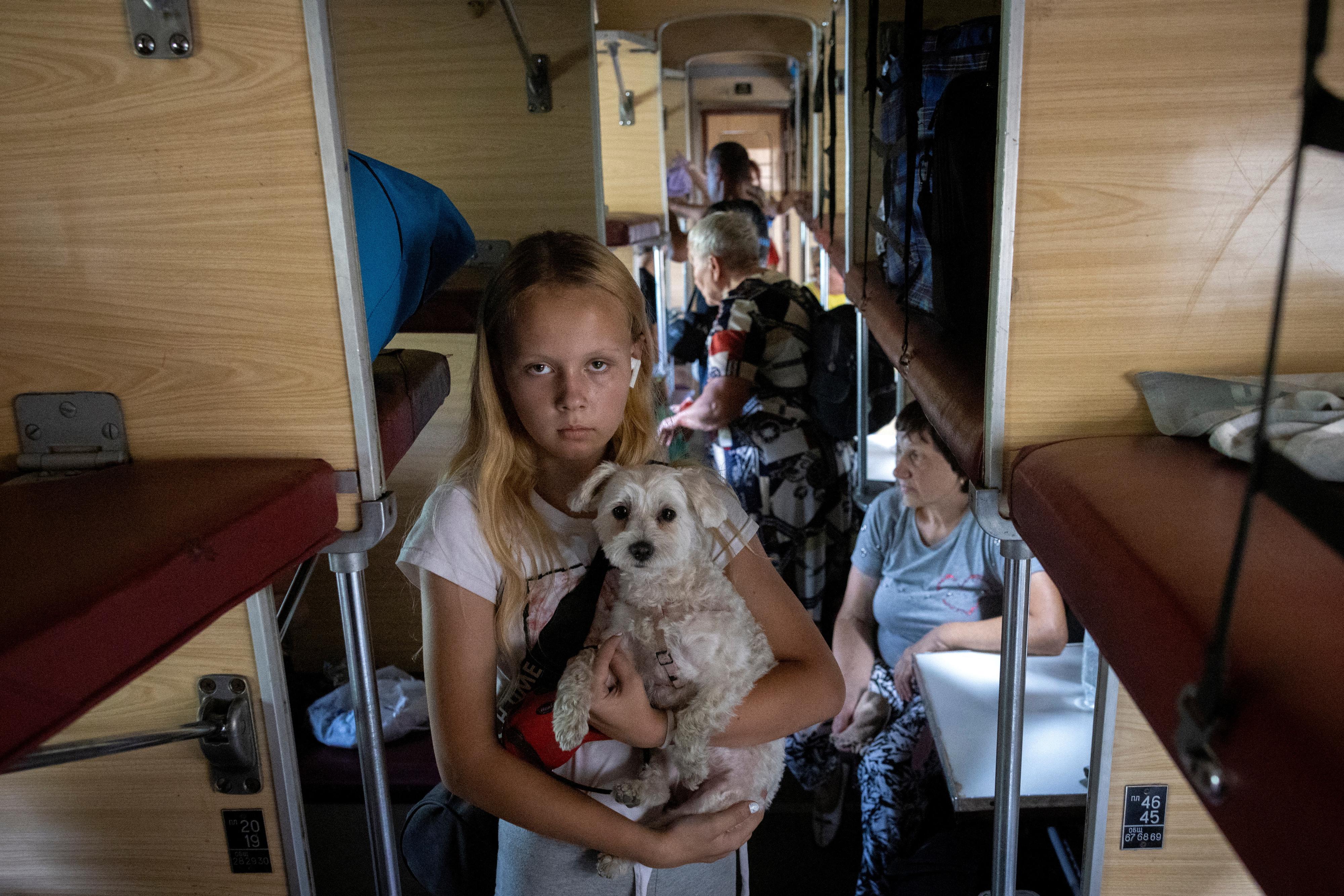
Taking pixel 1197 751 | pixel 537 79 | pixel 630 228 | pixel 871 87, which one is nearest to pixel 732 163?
pixel 630 228

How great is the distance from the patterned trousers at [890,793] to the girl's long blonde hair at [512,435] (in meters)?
1.17

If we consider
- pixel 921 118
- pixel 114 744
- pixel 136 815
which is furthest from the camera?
pixel 921 118

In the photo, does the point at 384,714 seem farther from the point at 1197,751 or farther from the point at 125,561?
the point at 1197,751

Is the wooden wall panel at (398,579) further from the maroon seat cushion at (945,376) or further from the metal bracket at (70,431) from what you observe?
the metal bracket at (70,431)

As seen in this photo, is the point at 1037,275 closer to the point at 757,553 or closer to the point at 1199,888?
the point at 757,553

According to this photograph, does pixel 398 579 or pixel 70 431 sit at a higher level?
pixel 70 431

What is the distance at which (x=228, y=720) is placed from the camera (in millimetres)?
1130

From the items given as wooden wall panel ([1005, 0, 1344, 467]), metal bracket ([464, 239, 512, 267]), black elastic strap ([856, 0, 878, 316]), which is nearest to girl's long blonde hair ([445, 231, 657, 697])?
wooden wall panel ([1005, 0, 1344, 467])

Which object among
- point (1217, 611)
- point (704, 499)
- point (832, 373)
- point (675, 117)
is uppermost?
point (675, 117)

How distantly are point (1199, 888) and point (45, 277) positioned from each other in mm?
1685

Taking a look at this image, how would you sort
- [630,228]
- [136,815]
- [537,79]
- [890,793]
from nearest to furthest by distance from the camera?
[136,815] → [890,793] → [537,79] → [630,228]

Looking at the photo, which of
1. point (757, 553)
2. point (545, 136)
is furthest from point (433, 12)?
point (757, 553)

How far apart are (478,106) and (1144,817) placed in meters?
2.30

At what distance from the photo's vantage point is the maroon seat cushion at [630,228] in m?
3.40
